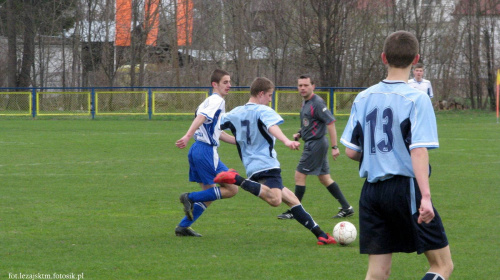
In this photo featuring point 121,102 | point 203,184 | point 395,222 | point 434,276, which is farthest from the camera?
point 121,102

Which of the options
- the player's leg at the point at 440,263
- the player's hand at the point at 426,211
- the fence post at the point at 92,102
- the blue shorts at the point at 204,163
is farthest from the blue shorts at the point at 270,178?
the fence post at the point at 92,102

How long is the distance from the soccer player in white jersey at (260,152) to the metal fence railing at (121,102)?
74.8 feet

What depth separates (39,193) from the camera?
32.3 ft

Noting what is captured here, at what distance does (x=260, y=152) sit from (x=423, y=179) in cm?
314

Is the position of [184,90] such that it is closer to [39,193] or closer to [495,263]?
[39,193]

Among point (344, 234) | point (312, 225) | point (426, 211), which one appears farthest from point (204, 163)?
point (426, 211)

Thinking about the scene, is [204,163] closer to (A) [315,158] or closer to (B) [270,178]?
(B) [270,178]

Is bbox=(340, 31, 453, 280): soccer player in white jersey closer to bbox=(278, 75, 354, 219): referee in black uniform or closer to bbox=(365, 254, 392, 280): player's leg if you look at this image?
bbox=(365, 254, 392, 280): player's leg

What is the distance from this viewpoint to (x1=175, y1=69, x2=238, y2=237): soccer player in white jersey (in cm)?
684

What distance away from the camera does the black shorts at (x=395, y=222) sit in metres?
3.65

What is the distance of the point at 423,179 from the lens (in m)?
3.55

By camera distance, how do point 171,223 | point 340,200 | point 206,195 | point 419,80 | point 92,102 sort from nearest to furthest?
point 206,195
point 171,223
point 340,200
point 419,80
point 92,102

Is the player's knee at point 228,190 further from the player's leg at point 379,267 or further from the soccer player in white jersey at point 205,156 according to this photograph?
the player's leg at point 379,267

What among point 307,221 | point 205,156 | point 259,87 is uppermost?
point 259,87
